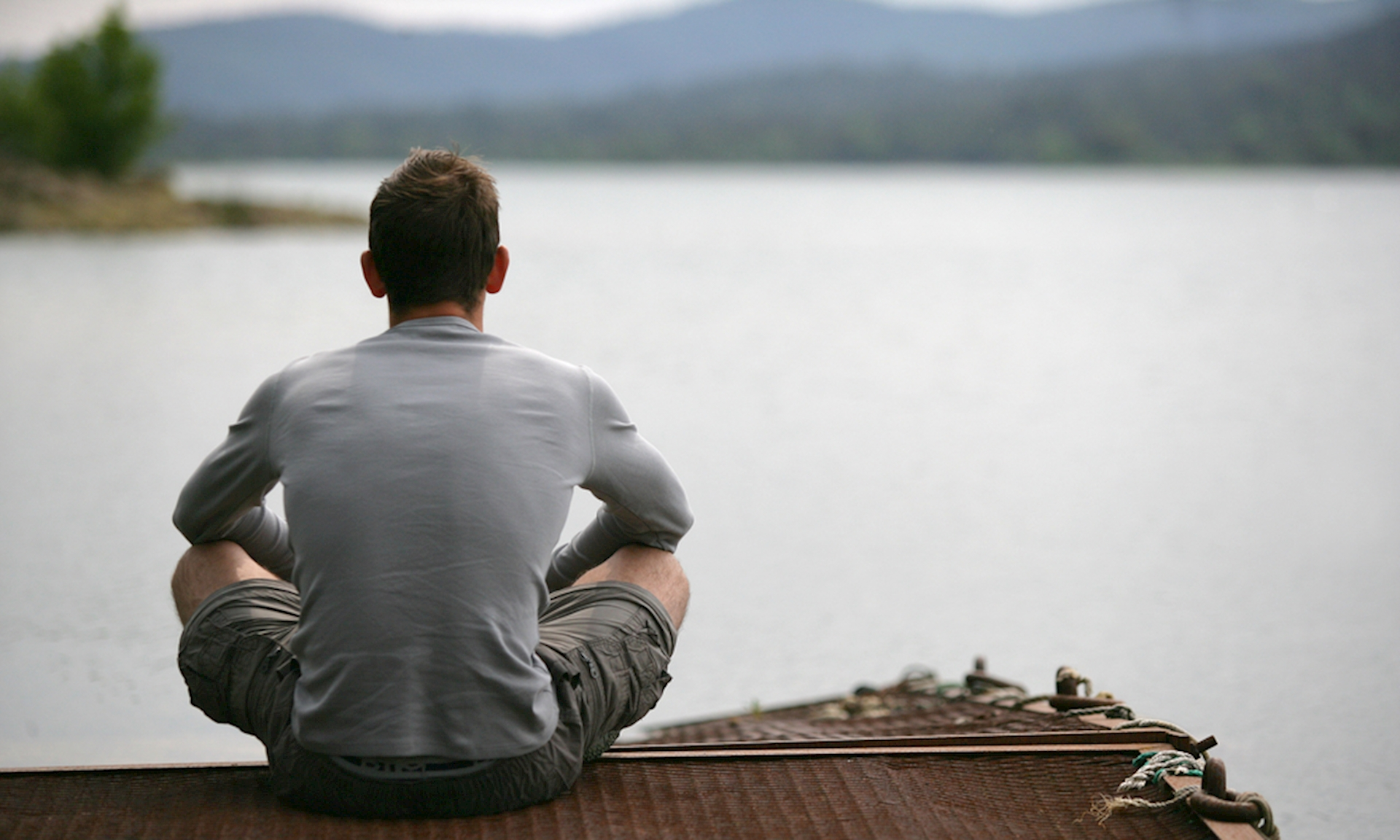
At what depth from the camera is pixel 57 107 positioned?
3784 cm

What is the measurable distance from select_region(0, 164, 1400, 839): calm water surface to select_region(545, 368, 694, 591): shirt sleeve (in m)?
2.20

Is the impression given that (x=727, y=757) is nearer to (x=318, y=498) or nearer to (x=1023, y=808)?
(x=1023, y=808)

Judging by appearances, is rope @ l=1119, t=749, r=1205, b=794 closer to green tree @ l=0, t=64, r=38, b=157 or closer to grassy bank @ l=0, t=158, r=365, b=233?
grassy bank @ l=0, t=158, r=365, b=233

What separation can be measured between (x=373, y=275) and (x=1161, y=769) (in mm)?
1394

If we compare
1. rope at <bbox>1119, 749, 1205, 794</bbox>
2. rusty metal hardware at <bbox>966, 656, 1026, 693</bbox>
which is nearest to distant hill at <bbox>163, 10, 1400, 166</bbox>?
rusty metal hardware at <bbox>966, 656, 1026, 693</bbox>

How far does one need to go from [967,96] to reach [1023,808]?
9816cm

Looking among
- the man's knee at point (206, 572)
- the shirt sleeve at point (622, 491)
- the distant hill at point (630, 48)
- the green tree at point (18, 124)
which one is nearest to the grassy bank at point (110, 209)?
the green tree at point (18, 124)

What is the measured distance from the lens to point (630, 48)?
620 ft

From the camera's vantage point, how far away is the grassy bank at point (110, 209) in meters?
30.1

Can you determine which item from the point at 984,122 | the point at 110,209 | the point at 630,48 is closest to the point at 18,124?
the point at 110,209

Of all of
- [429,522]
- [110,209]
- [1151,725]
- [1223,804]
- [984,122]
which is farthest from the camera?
[984,122]

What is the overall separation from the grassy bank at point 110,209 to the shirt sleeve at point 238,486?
30.0m

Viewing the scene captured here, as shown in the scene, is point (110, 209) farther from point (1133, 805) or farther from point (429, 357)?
point (1133, 805)

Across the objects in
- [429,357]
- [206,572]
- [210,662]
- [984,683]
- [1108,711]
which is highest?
[429,357]
